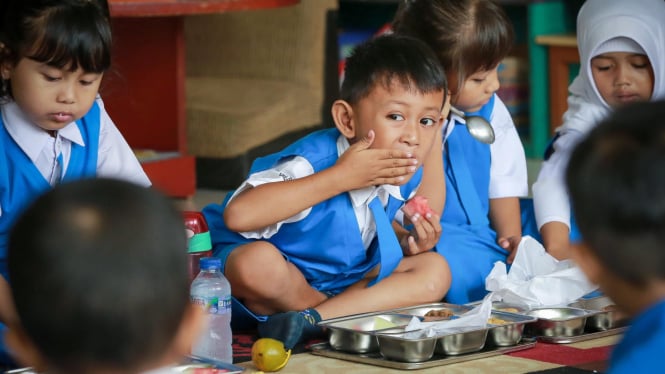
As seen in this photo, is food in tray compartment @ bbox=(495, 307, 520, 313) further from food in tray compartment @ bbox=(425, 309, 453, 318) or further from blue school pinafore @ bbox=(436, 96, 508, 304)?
blue school pinafore @ bbox=(436, 96, 508, 304)

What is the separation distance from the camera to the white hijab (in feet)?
8.30

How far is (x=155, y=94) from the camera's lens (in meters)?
3.87

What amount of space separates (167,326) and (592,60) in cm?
186

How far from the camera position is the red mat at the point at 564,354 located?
191 centimetres

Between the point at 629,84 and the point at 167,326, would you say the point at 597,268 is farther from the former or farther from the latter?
the point at 629,84

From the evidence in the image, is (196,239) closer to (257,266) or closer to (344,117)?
(257,266)

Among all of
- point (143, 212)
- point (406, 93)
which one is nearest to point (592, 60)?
point (406, 93)

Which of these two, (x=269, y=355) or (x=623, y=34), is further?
(x=623, y=34)

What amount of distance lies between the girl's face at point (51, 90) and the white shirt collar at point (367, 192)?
0.54 m

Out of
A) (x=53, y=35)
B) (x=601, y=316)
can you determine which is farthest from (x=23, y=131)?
(x=601, y=316)

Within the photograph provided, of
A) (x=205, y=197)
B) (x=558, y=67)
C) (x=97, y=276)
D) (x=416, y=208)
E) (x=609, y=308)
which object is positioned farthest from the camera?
(x=558, y=67)

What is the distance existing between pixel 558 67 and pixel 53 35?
3068 millimetres

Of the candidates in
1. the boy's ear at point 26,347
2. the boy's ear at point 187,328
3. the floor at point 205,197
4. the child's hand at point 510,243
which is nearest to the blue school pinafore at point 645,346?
the boy's ear at point 187,328

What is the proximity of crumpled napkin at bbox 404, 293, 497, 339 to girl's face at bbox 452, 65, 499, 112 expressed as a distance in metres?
0.65
